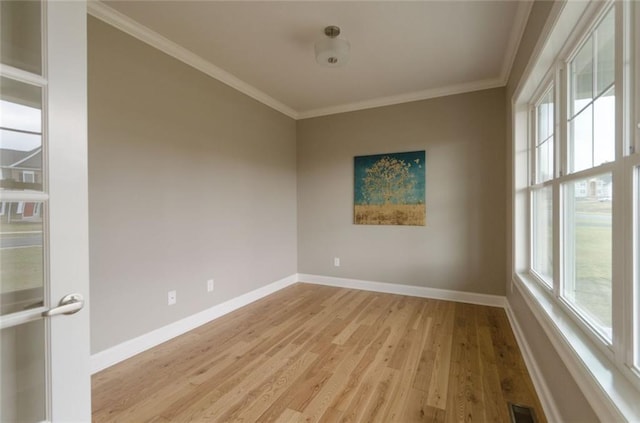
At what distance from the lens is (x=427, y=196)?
356 centimetres

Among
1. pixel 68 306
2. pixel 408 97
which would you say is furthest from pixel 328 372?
pixel 408 97

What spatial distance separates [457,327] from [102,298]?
3042 mm

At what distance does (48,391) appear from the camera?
78 cm

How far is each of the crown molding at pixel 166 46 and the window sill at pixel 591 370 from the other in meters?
3.39

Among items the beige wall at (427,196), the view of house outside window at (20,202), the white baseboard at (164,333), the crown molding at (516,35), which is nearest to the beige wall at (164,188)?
the white baseboard at (164,333)

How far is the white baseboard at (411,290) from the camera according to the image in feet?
10.7

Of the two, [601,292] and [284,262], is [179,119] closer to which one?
[284,262]

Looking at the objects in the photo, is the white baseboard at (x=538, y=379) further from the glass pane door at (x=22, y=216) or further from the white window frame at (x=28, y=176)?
the white window frame at (x=28, y=176)

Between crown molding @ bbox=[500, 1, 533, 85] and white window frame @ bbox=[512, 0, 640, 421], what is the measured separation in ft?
1.42

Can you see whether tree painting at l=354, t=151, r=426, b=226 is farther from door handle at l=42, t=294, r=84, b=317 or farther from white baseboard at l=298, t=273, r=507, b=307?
door handle at l=42, t=294, r=84, b=317

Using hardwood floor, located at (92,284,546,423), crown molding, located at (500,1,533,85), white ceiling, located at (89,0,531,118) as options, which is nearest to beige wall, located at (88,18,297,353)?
white ceiling, located at (89,0,531,118)

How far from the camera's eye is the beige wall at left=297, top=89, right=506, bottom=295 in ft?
10.7

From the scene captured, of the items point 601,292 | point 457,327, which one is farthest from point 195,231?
point 601,292

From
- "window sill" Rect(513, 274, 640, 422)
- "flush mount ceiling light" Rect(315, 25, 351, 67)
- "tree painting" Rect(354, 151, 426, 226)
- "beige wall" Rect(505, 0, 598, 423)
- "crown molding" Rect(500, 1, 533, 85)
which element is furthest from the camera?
"tree painting" Rect(354, 151, 426, 226)
